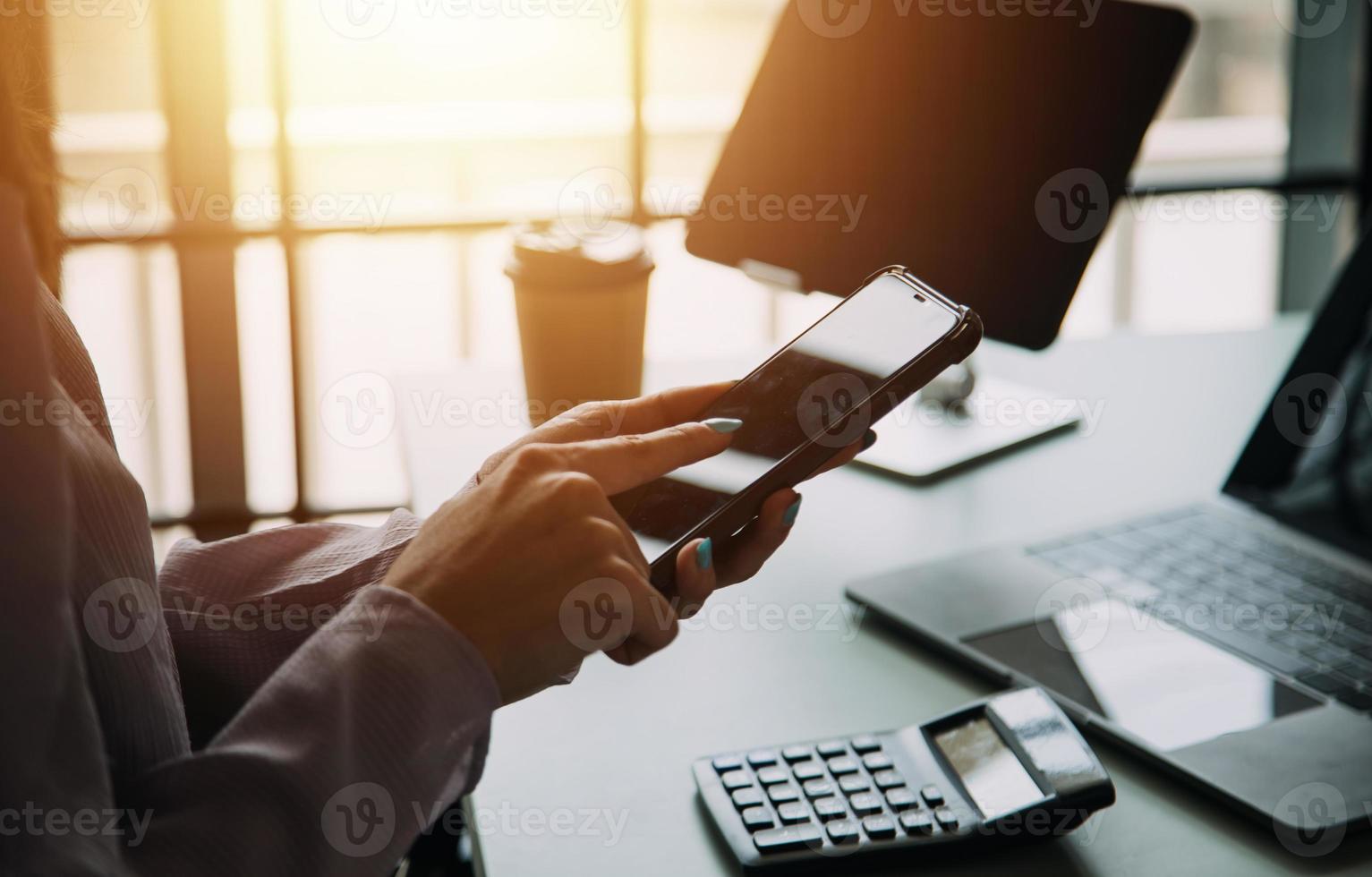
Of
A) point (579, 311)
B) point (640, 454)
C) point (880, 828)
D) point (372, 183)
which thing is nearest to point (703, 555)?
point (640, 454)

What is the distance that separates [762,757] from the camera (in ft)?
2.28

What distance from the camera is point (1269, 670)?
31.1 inches

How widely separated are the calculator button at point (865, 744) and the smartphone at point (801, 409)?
0.13 m

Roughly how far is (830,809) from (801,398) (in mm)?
257

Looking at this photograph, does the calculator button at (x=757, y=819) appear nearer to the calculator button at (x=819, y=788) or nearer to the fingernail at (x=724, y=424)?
the calculator button at (x=819, y=788)

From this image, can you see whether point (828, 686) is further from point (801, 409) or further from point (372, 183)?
point (372, 183)

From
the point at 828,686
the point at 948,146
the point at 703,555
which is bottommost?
the point at 828,686

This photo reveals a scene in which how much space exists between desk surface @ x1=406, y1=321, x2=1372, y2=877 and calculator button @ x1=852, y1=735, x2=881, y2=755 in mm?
53

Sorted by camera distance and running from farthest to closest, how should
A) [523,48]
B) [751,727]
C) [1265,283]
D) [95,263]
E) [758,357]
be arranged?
[1265,283], [523,48], [95,263], [758,357], [751,727]

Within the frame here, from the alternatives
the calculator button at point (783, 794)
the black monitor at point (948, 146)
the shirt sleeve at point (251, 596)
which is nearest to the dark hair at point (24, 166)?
the shirt sleeve at point (251, 596)

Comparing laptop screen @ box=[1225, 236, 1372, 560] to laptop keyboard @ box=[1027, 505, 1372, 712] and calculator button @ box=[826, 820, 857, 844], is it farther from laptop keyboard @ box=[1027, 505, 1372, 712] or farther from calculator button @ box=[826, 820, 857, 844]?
calculator button @ box=[826, 820, 857, 844]

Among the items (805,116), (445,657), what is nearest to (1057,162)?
(805,116)

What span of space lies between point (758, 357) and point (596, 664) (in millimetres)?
699

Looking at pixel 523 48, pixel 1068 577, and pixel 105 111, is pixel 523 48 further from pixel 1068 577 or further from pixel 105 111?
pixel 1068 577
